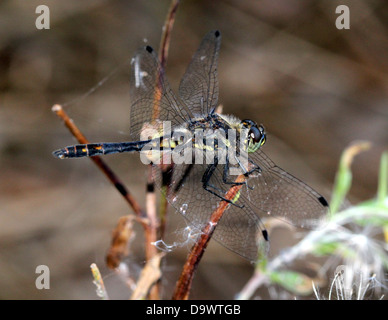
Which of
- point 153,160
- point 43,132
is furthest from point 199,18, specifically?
point 153,160

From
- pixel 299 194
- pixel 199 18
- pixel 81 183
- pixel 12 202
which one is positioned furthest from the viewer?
pixel 199 18

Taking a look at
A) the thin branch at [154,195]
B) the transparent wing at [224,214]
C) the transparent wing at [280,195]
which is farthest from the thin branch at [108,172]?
the transparent wing at [280,195]

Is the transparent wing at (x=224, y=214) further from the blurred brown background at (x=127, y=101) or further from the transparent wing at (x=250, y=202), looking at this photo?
the blurred brown background at (x=127, y=101)

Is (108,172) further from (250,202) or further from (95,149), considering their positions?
(250,202)

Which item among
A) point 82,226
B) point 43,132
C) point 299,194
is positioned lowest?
point 299,194

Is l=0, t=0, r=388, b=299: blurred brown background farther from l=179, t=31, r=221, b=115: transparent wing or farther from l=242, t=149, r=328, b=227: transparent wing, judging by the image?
l=242, t=149, r=328, b=227: transparent wing

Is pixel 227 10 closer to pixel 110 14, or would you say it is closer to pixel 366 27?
pixel 110 14
